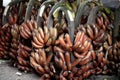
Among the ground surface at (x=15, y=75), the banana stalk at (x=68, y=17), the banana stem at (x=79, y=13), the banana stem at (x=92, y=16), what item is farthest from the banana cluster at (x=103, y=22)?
the ground surface at (x=15, y=75)

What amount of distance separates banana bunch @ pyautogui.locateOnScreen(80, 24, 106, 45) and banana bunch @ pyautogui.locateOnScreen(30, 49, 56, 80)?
15.1 inches

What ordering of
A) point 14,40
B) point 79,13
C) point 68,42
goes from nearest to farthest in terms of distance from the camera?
1. point 68,42
2. point 79,13
3. point 14,40

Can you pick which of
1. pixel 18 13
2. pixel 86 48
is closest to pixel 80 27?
pixel 86 48

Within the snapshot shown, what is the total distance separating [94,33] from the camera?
2.94m

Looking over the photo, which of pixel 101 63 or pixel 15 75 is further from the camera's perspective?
pixel 15 75

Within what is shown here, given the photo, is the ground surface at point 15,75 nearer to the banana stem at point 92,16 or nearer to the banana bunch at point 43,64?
the banana bunch at point 43,64

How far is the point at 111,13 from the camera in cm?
318

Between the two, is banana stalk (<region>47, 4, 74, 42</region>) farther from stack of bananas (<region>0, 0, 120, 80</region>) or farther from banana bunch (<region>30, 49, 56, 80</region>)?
banana bunch (<region>30, 49, 56, 80</region>)

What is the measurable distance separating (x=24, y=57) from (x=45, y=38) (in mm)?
404

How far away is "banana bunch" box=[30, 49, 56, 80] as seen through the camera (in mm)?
2838

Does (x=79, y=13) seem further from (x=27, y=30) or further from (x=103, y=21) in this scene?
(x=27, y=30)

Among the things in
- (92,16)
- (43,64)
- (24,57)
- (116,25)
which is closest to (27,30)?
(24,57)

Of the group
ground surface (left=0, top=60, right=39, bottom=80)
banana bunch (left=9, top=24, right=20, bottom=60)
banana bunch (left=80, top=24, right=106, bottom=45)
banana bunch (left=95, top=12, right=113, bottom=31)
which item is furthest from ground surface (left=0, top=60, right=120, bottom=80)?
banana bunch (left=95, top=12, right=113, bottom=31)

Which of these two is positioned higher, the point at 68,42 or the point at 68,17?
the point at 68,17
